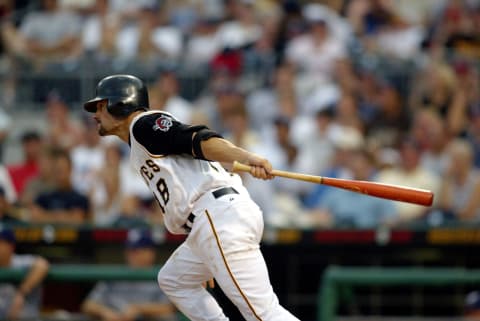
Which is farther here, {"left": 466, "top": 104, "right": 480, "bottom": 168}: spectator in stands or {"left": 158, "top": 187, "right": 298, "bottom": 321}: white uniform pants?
{"left": 466, "top": 104, "right": 480, "bottom": 168}: spectator in stands

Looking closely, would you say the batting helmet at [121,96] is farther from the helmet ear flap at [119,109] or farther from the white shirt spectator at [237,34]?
the white shirt spectator at [237,34]

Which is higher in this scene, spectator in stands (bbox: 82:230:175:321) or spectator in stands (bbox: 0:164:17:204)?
spectator in stands (bbox: 0:164:17:204)

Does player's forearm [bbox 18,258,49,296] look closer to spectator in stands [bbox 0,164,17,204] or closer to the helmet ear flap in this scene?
spectator in stands [bbox 0,164,17,204]

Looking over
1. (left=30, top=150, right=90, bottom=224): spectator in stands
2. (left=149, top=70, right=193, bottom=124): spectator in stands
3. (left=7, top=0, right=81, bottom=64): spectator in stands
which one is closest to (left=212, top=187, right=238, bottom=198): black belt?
(left=30, top=150, right=90, bottom=224): spectator in stands

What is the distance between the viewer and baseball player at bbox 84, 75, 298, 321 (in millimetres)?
5363

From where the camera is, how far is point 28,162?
32.4 feet

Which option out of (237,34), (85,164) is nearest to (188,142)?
(85,164)

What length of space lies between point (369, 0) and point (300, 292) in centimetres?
440

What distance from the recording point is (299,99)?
1061cm

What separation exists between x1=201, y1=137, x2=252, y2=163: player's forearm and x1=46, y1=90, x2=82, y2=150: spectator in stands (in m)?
4.93

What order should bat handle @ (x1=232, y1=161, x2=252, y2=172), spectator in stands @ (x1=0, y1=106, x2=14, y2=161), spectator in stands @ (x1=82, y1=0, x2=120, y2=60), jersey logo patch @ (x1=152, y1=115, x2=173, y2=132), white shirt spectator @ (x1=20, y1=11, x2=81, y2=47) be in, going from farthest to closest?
white shirt spectator @ (x1=20, y1=11, x2=81, y2=47) → spectator in stands @ (x1=82, y1=0, x2=120, y2=60) → spectator in stands @ (x1=0, y1=106, x2=14, y2=161) → jersey logo patch @ (x1=152, y1=115, x2=173, y2=132) → bat handle @ (x1=232, y1=161, x2=252, y2=172)

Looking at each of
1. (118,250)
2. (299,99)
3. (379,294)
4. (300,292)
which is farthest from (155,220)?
(299,99)

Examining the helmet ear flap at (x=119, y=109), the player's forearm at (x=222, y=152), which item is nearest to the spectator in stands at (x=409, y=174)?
the helmet ear flap at (x=119, y=109)

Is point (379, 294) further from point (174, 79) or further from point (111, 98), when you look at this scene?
point (111, 98)
